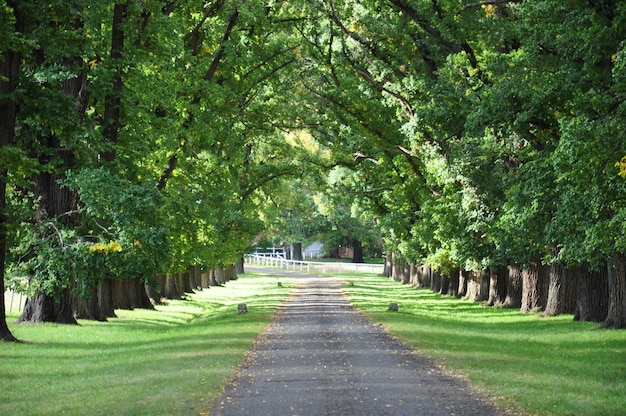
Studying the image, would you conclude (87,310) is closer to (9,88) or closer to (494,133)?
(9,88)

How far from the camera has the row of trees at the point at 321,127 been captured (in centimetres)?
1972

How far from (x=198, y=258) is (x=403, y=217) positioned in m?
10.9

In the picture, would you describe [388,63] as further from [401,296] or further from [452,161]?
[401,296]

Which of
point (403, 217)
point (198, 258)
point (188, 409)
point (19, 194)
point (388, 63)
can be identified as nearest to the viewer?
point (188, 409)

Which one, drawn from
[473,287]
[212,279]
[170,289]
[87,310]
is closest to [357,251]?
[212,279]

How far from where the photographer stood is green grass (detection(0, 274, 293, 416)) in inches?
534

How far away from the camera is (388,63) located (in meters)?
36.4

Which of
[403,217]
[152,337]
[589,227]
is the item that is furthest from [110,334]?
[403,217]

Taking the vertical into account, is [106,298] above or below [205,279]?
below

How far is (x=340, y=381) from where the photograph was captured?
607 inches

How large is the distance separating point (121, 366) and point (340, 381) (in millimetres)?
5096

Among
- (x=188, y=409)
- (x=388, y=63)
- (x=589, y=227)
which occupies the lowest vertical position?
(x=188, y=409)

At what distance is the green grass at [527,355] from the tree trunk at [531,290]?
0.62m

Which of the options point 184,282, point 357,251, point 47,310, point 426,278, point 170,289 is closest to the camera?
point 47,310
